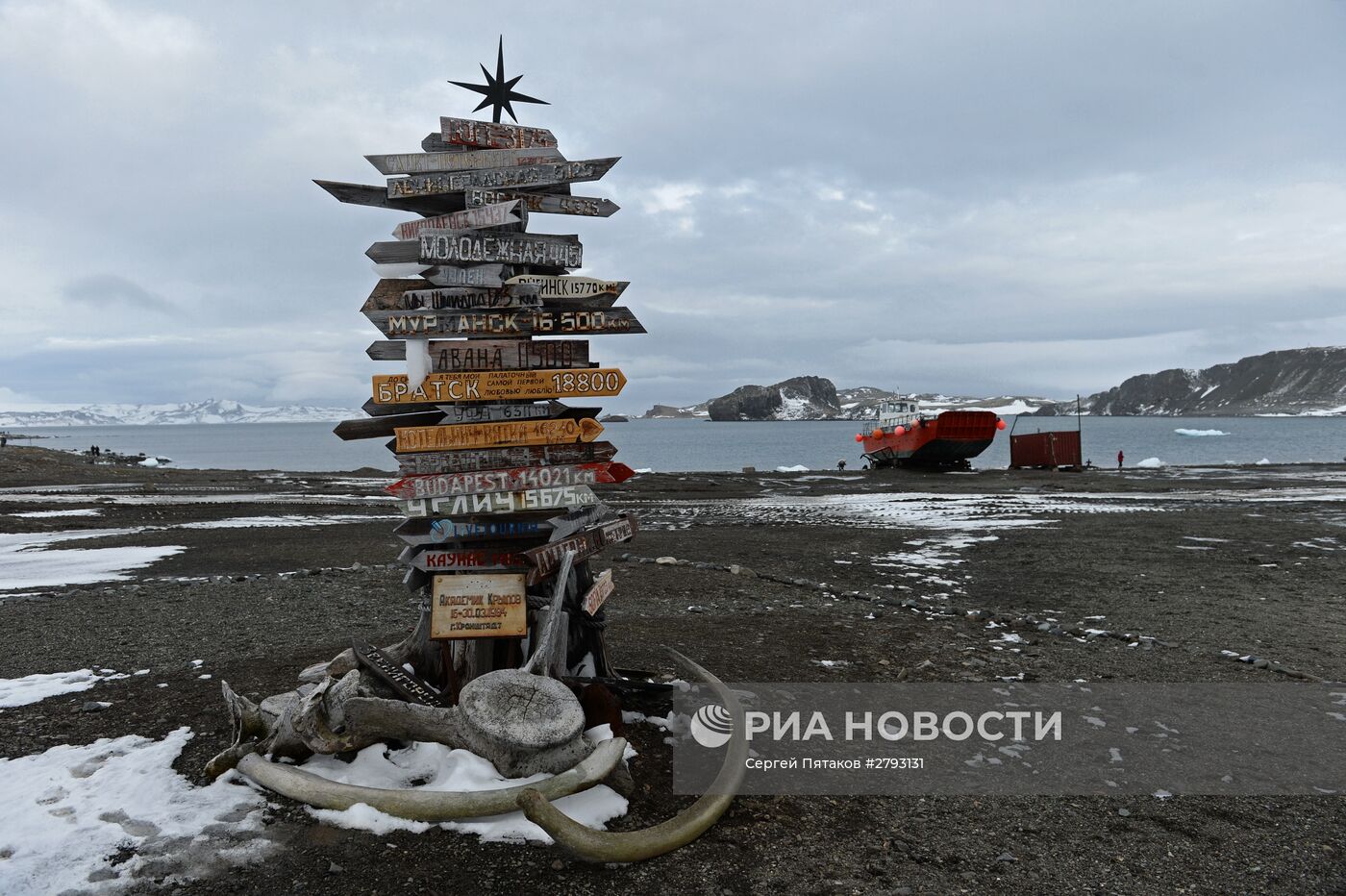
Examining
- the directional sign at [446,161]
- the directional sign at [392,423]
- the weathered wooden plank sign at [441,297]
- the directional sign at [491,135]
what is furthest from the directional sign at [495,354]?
the directional sign at [491,135]

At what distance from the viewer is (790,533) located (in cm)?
2177

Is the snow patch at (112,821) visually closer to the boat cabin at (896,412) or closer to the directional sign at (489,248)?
the directional sign at (489,248)

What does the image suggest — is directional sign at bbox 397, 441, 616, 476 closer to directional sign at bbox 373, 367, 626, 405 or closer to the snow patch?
directional sign at bbox 373, 367, 626, 405

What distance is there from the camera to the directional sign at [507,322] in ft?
20.1

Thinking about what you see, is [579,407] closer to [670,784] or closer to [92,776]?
[670,784]

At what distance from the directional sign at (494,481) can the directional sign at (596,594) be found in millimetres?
931

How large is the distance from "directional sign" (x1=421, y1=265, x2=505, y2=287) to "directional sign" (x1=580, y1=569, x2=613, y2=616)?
8.67 feet

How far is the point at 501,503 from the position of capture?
244 inches

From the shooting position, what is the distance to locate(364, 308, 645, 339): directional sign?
611 centimetres

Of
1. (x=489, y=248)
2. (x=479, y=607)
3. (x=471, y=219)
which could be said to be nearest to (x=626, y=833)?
(x=479, y=607)

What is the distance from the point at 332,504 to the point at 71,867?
94.8 ft

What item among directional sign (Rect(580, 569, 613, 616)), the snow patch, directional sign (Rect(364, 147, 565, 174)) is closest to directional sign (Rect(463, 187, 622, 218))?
directional sign (Rect(364, 147, 565, 174))

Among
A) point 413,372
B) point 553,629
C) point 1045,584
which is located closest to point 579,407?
point 413,372

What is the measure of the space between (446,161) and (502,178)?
458 mm
